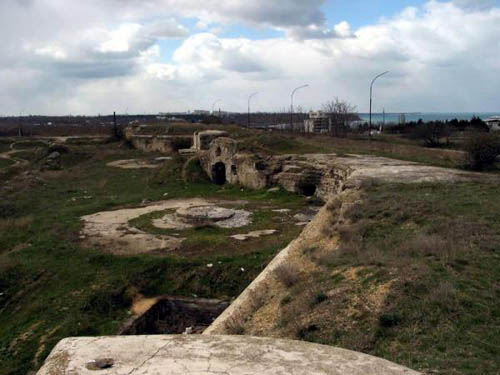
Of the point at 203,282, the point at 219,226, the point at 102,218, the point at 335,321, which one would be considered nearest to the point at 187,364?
the point at 335,321

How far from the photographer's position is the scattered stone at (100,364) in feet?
16.1

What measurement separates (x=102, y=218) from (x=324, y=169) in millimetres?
10538

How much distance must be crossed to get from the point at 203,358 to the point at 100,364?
1.08 m

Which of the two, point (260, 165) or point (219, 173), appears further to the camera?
point (219, 173)

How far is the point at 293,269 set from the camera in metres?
10.8

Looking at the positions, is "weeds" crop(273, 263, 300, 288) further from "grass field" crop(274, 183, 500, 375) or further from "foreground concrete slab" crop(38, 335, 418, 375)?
"foreground concrete slab" crop(38, 335, 418, 375)

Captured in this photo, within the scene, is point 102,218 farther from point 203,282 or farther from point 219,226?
point 203,282

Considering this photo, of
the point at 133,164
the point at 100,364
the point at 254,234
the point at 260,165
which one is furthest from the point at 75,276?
the point at 133,164

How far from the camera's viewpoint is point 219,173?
3102 centimetres

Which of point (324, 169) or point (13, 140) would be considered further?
point (13, 140)

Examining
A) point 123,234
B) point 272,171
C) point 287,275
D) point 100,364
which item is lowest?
point 123,234

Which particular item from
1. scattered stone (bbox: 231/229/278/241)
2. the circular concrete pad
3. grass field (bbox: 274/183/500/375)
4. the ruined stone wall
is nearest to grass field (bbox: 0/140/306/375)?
scattered stone (bbox: 231/229/278/241)

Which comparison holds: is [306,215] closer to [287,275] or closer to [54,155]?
[287,275]

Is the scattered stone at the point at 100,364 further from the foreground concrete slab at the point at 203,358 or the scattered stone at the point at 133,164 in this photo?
the scattered stone at the point at 133,164
